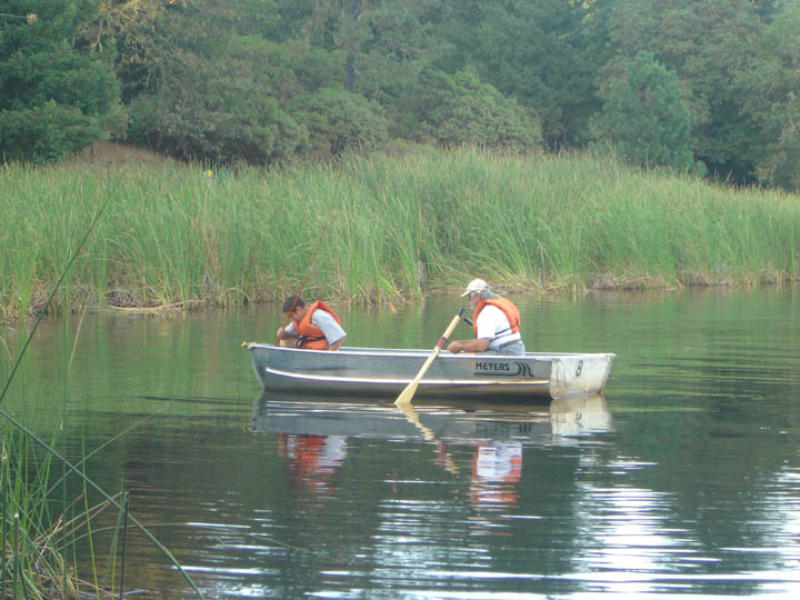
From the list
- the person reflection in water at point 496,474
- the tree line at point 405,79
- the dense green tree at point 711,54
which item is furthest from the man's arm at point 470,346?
the dense green tree at point 711,54

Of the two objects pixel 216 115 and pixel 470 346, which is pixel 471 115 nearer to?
pixel 216 115

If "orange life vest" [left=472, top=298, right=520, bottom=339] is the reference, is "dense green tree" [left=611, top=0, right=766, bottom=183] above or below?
above

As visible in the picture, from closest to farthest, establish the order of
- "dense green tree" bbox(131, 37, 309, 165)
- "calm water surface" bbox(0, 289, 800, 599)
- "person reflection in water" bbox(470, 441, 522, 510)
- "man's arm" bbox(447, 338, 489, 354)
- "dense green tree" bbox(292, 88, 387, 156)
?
"calm water surface" bbox(0, 289, 800, 599) → "person reflection in water" bbox(470, 441, 522, 510) → "man's arm" bbox(447, 338, 489, 354) → "dense green tree" bbox(131, 37, 309, 165) → "dense green tree" bbox(292, 88, 387, 156)

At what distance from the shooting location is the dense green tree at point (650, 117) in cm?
4359

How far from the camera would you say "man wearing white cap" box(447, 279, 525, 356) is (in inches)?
440

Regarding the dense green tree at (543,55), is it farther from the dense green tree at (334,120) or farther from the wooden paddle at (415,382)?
→ the wooden paddle at (415,382)

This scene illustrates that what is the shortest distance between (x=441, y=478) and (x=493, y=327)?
11.0ft

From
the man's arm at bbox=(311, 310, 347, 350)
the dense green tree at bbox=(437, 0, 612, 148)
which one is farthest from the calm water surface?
the dense green tree at bbox=(437, 0, 612, 148)

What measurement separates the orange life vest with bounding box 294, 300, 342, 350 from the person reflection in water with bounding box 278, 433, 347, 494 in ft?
7.13

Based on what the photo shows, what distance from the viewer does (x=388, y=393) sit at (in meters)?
11.4

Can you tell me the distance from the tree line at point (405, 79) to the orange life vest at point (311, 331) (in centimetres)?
1694

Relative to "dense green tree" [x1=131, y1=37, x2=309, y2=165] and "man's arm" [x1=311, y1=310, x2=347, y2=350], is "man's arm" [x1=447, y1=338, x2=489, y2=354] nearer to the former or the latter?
"man's arm" [x1=311, y1=310, x2=347, y2=350]

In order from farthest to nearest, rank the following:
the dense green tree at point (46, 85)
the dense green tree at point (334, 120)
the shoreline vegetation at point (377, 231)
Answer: the dense green tree at point (334, 120) < the dense green tree at point (46, 85) < the shoreline vegetation at point (377, 231)

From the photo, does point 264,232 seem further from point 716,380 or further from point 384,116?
point 384,116
